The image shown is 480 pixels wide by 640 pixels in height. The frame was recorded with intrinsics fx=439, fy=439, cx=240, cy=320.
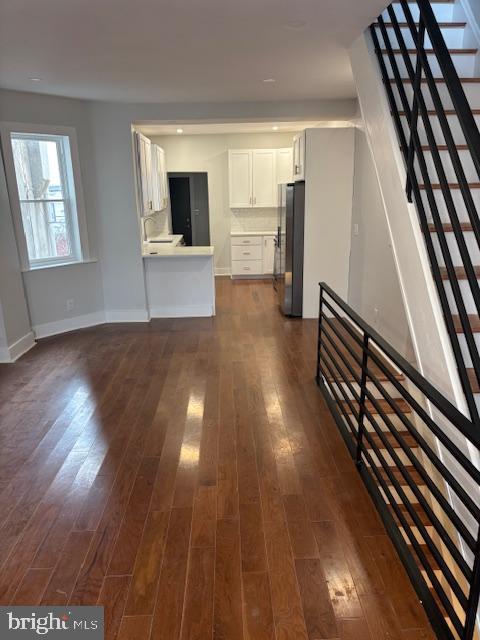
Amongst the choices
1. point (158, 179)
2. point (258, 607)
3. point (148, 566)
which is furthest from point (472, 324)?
point (158, 179)

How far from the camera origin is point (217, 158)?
836 cm

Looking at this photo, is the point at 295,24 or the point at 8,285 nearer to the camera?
the point at 295,24

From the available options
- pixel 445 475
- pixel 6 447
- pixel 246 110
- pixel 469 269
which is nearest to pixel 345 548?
pixel 445 475

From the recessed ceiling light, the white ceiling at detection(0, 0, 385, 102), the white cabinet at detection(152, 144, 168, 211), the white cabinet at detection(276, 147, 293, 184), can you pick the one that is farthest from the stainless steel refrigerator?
the recessed ceiling light

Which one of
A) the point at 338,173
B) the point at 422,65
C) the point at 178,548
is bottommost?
the point at 178,548

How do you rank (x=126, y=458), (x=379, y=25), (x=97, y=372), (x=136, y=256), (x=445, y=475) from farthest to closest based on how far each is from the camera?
1. (x=136, y=256)
2. (x=97, y=372)
3. (x=126, y=458)
4. (x=379, y=25)
5. (x=445, y=475)

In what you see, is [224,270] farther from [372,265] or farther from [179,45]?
[179,45]

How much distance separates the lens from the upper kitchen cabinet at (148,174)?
5.51 m

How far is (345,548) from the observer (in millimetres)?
2098

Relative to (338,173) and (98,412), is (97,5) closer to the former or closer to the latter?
(98,412)

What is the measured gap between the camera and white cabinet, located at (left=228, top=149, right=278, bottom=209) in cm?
791

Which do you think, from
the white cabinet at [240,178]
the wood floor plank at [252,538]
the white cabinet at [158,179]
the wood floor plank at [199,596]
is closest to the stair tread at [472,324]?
the wood floor plank at [252,538]

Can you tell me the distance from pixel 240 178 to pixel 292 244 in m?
2.96

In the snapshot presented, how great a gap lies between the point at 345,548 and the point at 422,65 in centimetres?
235
